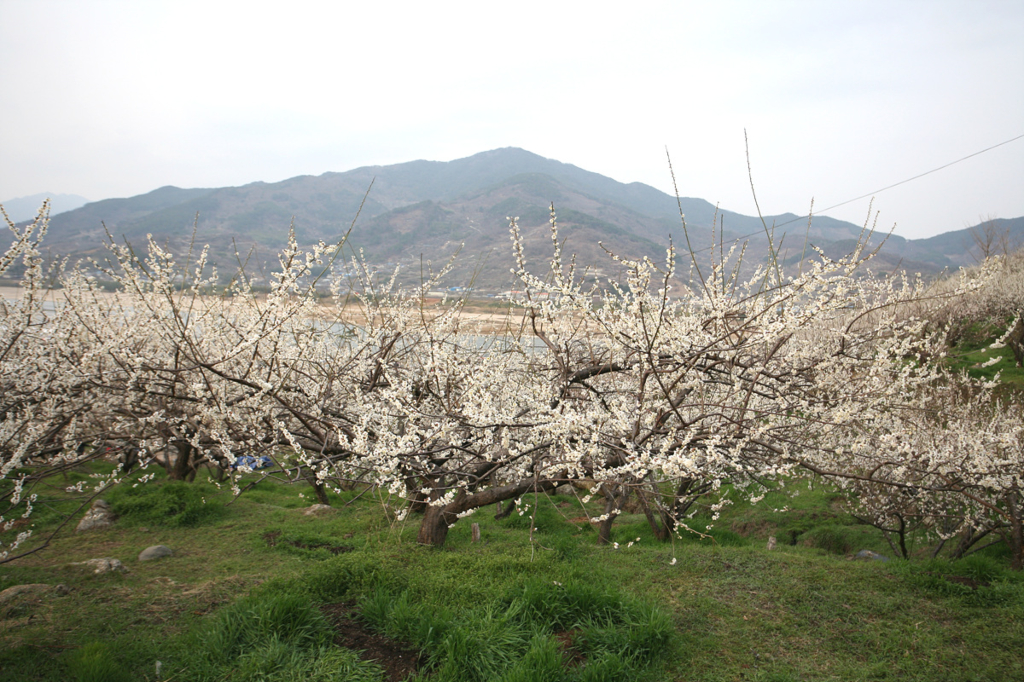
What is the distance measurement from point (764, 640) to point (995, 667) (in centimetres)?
147

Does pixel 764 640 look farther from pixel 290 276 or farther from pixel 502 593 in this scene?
pixel 290 276

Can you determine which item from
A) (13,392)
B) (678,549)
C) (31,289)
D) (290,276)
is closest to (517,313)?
(290,276)

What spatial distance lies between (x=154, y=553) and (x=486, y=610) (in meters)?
3.35

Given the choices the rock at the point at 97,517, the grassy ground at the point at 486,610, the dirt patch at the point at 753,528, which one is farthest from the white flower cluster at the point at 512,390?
the dirt patch at the point at 753,528

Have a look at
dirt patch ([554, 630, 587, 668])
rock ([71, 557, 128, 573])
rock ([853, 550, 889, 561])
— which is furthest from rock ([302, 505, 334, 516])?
rock ([853, 550, 889, 561])

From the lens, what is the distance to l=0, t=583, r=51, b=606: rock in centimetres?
361

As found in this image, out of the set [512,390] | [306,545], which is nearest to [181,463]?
[306,545]

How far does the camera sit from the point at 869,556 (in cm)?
671

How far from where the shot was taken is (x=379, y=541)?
→ 545 cm

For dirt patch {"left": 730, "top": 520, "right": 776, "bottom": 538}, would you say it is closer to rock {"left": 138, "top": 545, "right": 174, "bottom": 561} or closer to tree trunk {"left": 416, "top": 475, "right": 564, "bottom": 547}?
tree trunk {"left": 416, "top": 475, "right": 564, "bottom": 547}

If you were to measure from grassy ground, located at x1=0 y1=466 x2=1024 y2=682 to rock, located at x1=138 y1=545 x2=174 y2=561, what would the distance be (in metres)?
0.10

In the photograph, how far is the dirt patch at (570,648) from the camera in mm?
3415

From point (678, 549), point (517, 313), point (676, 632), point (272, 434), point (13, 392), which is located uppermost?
point (517, 313)

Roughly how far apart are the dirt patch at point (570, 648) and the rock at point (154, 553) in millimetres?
3832
